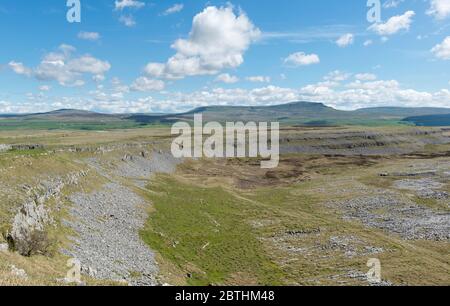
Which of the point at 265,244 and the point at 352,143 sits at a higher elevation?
the point at 352,143

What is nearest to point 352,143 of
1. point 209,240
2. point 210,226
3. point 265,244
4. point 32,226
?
point 210,226

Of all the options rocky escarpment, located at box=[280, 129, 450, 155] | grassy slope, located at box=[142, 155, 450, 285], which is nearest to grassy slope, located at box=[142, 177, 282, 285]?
grassy slope, located at box=[142, 155, 450, 285]

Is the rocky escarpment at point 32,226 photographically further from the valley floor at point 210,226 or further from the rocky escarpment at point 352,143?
the rocky escarpment at point 352,143

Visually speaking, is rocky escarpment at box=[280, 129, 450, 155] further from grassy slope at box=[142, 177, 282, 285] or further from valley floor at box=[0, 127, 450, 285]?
grassy slope at box=[142, 177, 282, 285]

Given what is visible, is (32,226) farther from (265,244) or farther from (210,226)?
(265,244)
